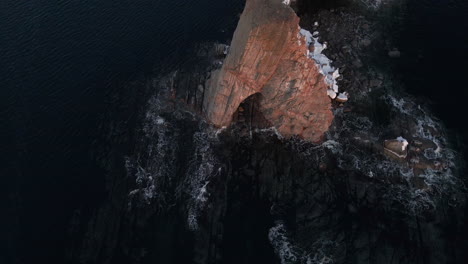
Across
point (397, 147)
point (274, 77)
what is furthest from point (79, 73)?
point (397, 147)

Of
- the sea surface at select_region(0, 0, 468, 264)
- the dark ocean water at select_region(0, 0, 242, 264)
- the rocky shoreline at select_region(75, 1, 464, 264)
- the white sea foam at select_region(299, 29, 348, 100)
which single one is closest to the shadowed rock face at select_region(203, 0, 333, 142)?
the rocky shoreline at select_region(75, 1, 464, 264)

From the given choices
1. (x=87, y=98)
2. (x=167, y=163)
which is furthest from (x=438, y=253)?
(x=87, y=98)

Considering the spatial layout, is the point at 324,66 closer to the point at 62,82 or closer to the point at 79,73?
the point at 79,73

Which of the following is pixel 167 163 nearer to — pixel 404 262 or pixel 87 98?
pixel 87 98

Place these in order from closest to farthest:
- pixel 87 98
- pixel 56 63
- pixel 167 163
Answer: pixel 167 163
pixel 87 98
pixel 56 63

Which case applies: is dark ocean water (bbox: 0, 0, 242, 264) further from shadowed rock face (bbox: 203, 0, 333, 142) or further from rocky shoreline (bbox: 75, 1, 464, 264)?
shadowed rock face (bbox: 203, 0, 333, 142)

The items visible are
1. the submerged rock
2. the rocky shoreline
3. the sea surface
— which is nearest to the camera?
the rocky shoreline
